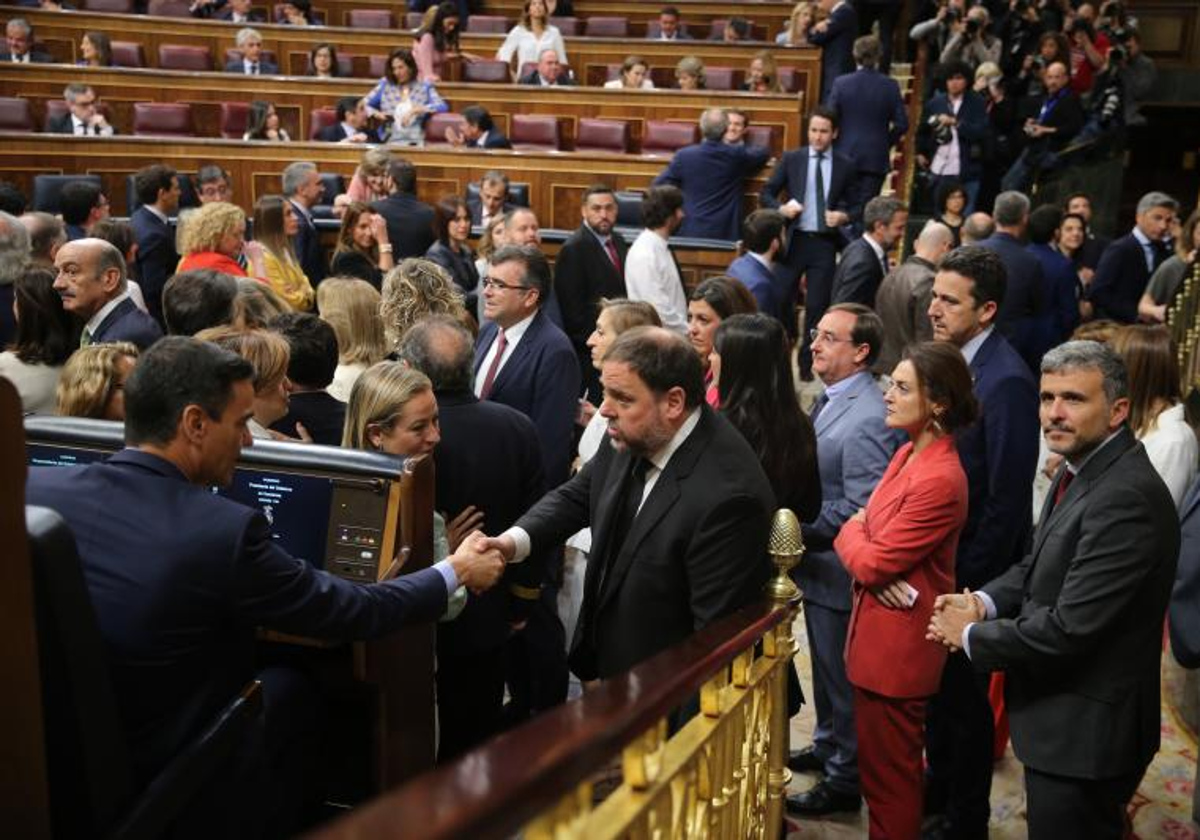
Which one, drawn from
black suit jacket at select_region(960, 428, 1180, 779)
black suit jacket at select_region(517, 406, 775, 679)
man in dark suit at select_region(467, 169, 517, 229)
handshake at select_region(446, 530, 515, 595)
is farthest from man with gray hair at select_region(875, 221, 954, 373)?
man in dark suit at select_region(467, 169, 517, 229)

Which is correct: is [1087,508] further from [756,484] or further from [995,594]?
[756,484]

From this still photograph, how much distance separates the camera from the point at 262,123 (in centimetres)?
835

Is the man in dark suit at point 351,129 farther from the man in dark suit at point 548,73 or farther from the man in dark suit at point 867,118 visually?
the man in dark suit at point 867,118

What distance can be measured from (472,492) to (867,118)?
5.35m

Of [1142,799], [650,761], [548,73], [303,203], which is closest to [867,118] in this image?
[548,73]

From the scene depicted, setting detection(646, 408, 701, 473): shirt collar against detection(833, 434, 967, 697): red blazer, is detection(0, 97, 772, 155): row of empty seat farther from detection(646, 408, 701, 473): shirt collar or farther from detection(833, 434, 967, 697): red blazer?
detection(646, 408, 701, 473): shirt collar

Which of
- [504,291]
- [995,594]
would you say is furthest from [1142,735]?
[504,291]

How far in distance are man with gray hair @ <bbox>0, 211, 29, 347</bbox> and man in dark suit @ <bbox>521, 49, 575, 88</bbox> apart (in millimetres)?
5549

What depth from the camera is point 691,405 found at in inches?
98.0

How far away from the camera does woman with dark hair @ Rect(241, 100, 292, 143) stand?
8336 millimetres

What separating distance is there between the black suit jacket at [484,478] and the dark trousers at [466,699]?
0.06 metres

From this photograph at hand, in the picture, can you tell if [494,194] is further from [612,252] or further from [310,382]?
[310,382]

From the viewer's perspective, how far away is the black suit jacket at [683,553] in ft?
7.72

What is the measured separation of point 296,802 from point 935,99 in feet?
25.1
